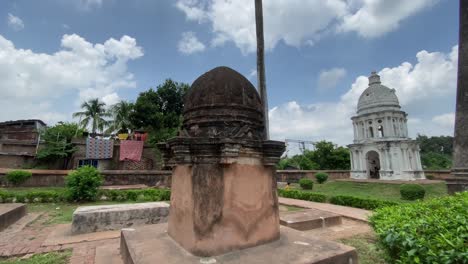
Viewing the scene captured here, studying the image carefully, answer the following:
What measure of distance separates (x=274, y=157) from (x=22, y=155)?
2571 cm

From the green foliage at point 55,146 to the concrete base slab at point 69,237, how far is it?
1770 centimetres

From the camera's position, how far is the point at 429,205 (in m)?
3.39

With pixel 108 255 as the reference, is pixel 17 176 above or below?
above

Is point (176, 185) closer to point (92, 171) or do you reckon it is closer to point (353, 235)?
point (353, 235)

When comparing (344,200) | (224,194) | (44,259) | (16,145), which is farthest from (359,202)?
(16,145)

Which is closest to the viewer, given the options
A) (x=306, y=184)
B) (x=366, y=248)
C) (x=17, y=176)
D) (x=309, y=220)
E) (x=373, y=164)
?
(x=366, y=248)

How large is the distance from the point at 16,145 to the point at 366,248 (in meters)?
28.3

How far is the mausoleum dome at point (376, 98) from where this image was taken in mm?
23263

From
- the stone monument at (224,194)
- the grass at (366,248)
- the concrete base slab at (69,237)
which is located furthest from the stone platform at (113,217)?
the grass at (366,248)

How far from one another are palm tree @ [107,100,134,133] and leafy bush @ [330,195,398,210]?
21665 millimetres

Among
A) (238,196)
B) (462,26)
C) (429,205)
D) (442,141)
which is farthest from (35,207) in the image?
(442,141)

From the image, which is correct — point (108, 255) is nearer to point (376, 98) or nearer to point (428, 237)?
point (428, 237)

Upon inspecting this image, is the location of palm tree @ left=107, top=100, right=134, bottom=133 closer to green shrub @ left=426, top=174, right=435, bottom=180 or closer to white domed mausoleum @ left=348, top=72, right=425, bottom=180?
white domed mausoleum @ left=348, top=72, right=425, bottom=180

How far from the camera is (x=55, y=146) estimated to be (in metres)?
21.3
